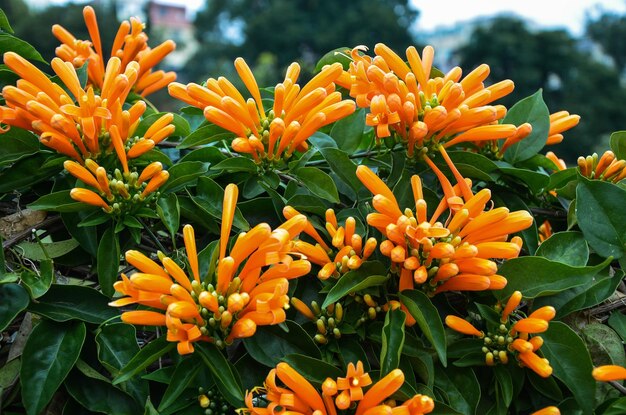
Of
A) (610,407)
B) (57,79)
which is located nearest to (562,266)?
(610,407)

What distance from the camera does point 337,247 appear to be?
906 millimetres

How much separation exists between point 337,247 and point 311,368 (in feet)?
0.54

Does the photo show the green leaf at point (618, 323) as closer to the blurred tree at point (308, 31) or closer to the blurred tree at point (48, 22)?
the blurred tree at point (48, 22)

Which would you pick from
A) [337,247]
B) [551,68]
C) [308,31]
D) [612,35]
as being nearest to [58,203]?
[337,247]

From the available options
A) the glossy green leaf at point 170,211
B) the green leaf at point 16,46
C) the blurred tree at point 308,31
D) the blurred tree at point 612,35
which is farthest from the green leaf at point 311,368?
the blurred tree at point 612,35

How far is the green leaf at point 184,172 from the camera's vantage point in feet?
3.13

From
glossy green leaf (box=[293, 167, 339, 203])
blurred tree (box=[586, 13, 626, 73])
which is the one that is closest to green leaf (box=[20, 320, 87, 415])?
glossy green leaf (box=[293, 167, 339, 203])

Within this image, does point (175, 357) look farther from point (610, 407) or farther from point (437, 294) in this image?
point (610, 407)

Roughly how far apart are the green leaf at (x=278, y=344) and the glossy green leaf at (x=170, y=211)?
0.58 ft

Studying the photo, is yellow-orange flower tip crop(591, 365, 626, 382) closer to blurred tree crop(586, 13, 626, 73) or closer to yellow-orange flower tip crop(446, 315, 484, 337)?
yellow-orange flower tip crop(446, 315, 484, 337)

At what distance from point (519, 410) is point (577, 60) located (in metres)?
29.7

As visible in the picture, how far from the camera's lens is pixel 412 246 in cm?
86

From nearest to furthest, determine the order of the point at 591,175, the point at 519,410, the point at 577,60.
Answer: the point at 519,410
the point at 591,175
the point at 577,60

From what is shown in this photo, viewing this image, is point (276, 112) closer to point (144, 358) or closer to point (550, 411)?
point (144, 358)
